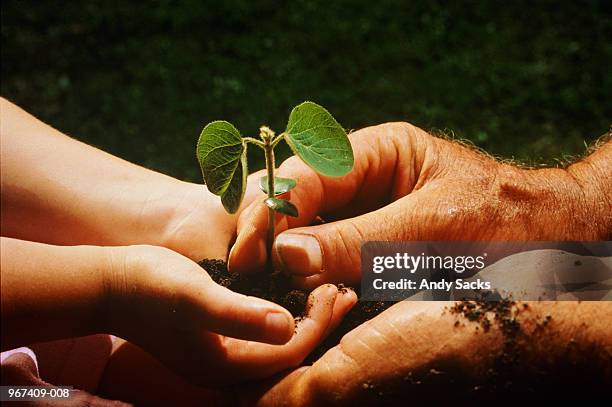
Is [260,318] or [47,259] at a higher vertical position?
[47,259]

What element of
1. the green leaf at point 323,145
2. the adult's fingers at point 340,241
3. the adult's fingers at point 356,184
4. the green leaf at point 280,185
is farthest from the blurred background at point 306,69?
the green leaf at point 323,145

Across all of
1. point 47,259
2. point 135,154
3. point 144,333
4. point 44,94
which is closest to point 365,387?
point 144,333

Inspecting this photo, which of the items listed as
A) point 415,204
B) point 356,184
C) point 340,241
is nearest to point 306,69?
point 356,184

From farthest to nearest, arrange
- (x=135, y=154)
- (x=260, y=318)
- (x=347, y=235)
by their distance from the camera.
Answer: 1. (x=135, y=154)
2. (x=347, y=235)
3. (x=260, y=318)

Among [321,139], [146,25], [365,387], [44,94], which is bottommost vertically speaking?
[365,387]

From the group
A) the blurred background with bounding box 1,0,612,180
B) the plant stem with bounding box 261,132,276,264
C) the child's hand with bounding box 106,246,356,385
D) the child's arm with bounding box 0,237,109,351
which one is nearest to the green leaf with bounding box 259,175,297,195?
the plant stem with bounding box 261,132,276,264

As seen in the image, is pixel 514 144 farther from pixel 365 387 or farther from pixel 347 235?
pixel 365 387

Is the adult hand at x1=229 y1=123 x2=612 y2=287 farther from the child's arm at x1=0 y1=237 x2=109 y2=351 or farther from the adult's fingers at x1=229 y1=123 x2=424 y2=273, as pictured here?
the child's arm at x1=0 y1=237 x2=109 y2=351
